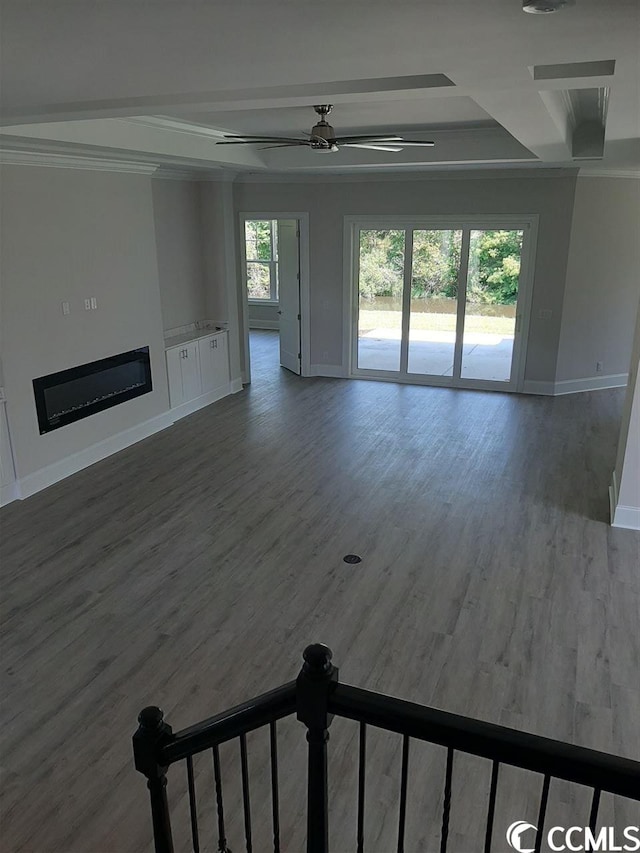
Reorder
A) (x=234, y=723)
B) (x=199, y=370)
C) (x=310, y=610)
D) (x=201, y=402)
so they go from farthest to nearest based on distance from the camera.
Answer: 1. (x=201, y=402)
2. (x=199, y=370)
3. (x=310, y=610)
4. (x=234, y=723)

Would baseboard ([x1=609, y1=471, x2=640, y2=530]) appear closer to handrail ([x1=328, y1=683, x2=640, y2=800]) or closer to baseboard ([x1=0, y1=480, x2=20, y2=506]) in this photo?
handrail ([x1=328, y1=683, x2=640, y2=800])

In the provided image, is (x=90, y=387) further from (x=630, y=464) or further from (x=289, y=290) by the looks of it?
(x=630, y=464)

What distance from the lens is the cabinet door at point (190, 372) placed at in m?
7.78

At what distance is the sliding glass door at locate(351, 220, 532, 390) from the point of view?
855 cm

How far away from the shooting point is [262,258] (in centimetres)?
1310

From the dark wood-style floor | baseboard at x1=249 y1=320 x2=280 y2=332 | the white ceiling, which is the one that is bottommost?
the dark wood-style floor

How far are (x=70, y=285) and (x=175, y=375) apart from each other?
200 cm

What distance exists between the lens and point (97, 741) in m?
3.04

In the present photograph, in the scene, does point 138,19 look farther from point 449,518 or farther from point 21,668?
point 449,518

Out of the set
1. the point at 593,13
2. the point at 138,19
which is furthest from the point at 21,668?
the point at 593,13

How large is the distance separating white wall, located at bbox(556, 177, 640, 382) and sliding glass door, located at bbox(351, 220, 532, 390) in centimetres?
63

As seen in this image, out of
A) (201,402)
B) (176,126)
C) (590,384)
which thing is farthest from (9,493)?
(590,384)

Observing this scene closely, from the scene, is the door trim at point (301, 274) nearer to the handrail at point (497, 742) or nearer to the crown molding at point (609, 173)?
the crown molding at point (609, 173)

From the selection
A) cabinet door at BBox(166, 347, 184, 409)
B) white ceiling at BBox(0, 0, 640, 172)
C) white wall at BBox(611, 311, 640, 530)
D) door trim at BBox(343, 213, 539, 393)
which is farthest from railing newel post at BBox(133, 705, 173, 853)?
door trim at BBox(343, 213, 539, 393)
